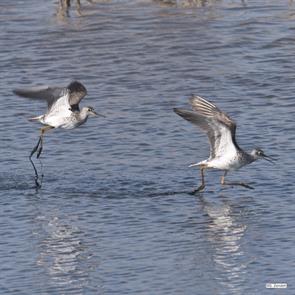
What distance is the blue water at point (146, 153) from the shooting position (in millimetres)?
11586

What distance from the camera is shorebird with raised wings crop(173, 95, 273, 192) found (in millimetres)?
13641

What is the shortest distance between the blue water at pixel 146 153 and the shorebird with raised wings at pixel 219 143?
11.7 inches

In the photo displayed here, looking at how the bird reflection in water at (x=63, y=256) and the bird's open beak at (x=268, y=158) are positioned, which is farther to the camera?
the bird's open beak at (x=268, y=158)

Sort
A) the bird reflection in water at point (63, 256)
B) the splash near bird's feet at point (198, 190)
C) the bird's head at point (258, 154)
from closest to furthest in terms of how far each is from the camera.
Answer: the bird reflection in water at point (63, 256)
the splash near bird's feet at point (198, 190)
the bird's head at point (258, 154)

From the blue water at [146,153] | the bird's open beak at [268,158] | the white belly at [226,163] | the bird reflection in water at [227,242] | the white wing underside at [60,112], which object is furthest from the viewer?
the white wing underside at [60,112]

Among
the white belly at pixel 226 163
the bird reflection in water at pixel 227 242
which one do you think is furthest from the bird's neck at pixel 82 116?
the bird reflection in water at pixel 227 242

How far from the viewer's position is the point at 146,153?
52.3 feet

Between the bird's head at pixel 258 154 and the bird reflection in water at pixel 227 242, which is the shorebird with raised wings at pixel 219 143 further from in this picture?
the bird reflection in water at pixel 227 242

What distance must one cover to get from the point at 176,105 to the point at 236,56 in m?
2.37

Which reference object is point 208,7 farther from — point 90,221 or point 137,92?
point 90,221

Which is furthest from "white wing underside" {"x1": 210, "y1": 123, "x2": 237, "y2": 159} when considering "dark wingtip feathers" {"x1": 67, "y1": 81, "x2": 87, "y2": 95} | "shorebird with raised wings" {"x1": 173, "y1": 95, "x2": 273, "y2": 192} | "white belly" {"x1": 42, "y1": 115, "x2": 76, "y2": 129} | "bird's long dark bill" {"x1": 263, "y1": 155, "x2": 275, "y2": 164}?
"white belly" {"x1": 42, "y1": 115, "x2": 76, "y2": 129}

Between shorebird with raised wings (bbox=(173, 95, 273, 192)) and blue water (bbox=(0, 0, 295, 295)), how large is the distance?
0.98ft

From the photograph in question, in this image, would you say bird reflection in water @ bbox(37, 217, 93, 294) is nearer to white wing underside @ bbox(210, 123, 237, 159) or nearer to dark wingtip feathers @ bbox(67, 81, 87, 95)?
white wing underside @ bbox(210, 123, 237, 159)

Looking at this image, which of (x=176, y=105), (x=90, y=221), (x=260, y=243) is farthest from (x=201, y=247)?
(x=176, y=105)
